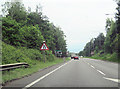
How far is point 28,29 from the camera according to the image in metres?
32.4

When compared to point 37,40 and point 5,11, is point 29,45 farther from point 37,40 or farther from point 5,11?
point 5,11

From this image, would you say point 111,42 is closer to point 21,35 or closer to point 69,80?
point 21,35

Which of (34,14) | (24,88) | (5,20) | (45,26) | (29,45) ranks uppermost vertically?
(34,14)

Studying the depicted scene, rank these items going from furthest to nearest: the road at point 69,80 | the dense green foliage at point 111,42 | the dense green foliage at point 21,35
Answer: the dense green foliage at point 111,42 → the dense green foliage at point 21,35 → the road at point 69,80

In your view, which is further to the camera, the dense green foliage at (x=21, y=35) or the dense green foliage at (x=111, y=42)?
the dense green foliage at (x=111, y=42)

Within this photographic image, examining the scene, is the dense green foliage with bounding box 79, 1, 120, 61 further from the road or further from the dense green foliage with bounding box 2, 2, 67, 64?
the road

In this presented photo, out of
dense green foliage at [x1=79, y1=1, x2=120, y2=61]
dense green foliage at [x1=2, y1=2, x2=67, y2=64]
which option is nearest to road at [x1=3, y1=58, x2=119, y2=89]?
dense green foliage at [x1=2, y1=2, x2=67, y2=64]

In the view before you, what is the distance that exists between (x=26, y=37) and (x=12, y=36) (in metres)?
8.04

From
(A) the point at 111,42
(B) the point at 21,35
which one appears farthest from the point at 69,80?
(A) the point at 111,42

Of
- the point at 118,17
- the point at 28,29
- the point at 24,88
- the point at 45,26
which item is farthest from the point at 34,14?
the point at 24,88

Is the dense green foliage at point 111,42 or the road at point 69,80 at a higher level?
the dense green foliage at point 111,42

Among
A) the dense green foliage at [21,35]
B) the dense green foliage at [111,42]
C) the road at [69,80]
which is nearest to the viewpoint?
the road at [69,80]

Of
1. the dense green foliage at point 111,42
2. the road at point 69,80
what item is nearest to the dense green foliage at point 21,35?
the road at point 69,80

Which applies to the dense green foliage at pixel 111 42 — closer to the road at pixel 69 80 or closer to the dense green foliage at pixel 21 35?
the dense green foliage at pixel 21 35
